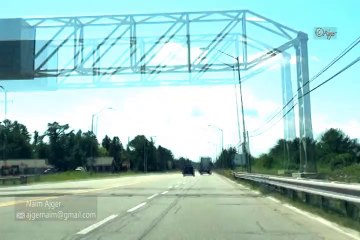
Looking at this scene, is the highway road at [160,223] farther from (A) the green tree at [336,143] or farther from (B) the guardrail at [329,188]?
A: (A) the green tree at [336,143]

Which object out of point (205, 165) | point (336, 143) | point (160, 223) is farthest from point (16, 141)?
point (160, 223)

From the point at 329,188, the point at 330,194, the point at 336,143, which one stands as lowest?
Result: the point at 330,194

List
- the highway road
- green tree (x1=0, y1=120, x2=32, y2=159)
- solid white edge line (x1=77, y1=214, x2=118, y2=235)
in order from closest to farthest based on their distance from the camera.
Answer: the highway road < solid white edge line (x1=77, y1=214, x2=118, y2=235) < green tree (x1=0, y1=120, x2=32, y2=159)

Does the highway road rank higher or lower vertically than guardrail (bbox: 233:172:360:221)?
lower

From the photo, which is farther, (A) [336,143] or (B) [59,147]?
(B) [59,147]

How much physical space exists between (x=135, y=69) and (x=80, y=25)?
3830 millimetres

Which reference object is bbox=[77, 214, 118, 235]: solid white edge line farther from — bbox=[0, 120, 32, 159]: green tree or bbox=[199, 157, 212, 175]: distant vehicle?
bbox=[0, 120, 32, 159]: green tree

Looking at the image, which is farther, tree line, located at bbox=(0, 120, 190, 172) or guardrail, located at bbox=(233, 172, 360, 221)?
tree line, located at bbox=(0, 120, 190, 172)

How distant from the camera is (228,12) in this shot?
32844 mm

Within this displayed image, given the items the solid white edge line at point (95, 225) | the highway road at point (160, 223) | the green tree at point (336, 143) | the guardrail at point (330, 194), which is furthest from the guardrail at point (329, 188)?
the green tree at point (336, 143)

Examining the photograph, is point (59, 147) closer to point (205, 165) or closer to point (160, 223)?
point (205, 165)

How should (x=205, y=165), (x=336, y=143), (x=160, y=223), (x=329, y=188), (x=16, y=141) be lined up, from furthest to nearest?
(x=16, y=141) < (x=205, y=165) < (x=336, y=143) < (x=329, y=188) < (x=160, y=223)

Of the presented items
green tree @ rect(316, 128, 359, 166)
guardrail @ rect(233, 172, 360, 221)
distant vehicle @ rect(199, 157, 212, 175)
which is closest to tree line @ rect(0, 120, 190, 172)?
distant vehicle @ rect(199, 157, 212, 175)

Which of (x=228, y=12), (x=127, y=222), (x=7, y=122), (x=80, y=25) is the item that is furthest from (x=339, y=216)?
(x=7, y=122)
